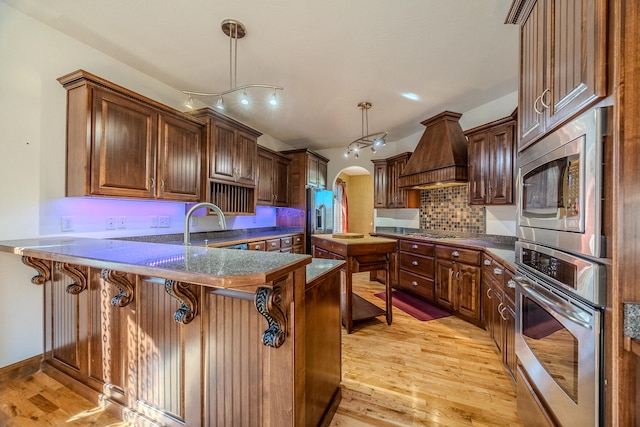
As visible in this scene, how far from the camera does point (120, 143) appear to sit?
213cm

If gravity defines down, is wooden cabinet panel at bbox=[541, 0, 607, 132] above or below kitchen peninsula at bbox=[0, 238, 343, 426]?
above

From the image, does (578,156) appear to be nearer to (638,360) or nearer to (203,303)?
(638,360)

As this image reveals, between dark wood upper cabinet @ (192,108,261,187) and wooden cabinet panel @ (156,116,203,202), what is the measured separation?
0.15m

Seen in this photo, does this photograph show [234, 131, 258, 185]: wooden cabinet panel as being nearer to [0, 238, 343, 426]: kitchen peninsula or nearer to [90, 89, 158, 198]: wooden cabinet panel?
[90, 89, 158, 198]: wooden cabinet panel

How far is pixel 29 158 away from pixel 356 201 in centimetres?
693

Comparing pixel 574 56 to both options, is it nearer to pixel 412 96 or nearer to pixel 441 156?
pixel 412 96

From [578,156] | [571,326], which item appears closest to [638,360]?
[571,326]

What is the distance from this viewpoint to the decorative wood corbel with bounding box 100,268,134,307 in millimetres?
1364

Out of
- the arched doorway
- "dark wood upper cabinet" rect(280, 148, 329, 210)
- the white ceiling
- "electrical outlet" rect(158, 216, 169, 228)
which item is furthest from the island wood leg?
the arched doorway

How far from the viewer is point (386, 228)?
5.04 meters

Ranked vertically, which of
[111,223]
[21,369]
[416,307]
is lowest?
[416,307]

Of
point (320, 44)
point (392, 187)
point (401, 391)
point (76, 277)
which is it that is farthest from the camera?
point (392, 187)

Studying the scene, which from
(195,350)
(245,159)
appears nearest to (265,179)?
(245,159)

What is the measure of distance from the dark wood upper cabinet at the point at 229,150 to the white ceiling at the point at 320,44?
36 centimetres
